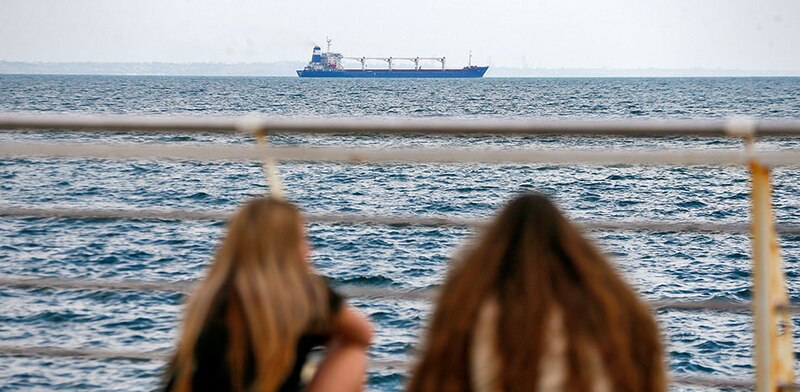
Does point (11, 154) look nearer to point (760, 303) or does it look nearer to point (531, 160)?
point (531, 160)

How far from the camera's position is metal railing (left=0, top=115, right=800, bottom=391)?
246cm

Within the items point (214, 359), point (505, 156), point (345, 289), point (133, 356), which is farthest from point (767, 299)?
point (133, 356)

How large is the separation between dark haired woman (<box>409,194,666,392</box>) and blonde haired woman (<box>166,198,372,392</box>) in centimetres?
38

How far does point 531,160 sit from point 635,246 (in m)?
17.6

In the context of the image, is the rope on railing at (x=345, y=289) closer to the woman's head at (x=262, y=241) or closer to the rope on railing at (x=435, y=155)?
the rope on railing at (x=435, y=155)

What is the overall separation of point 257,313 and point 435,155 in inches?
26.5

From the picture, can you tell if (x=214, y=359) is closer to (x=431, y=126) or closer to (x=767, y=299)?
(x=431, y=126)

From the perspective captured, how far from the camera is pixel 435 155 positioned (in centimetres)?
251

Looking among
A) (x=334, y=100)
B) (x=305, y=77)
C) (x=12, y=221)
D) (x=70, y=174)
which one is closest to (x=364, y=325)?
(x=12, y=221)

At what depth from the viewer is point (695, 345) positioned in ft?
42.3

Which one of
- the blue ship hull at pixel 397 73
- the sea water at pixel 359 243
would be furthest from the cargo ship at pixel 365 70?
the sea water at pixel 359 243

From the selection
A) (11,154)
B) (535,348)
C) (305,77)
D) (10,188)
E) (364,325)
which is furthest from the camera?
(305,77)

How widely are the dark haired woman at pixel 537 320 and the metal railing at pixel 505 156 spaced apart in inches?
25.1

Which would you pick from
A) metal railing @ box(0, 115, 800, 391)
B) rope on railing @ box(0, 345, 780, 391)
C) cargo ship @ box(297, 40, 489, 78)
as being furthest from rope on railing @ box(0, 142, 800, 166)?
cargo ship @ box(297, 40, 489, 78)
